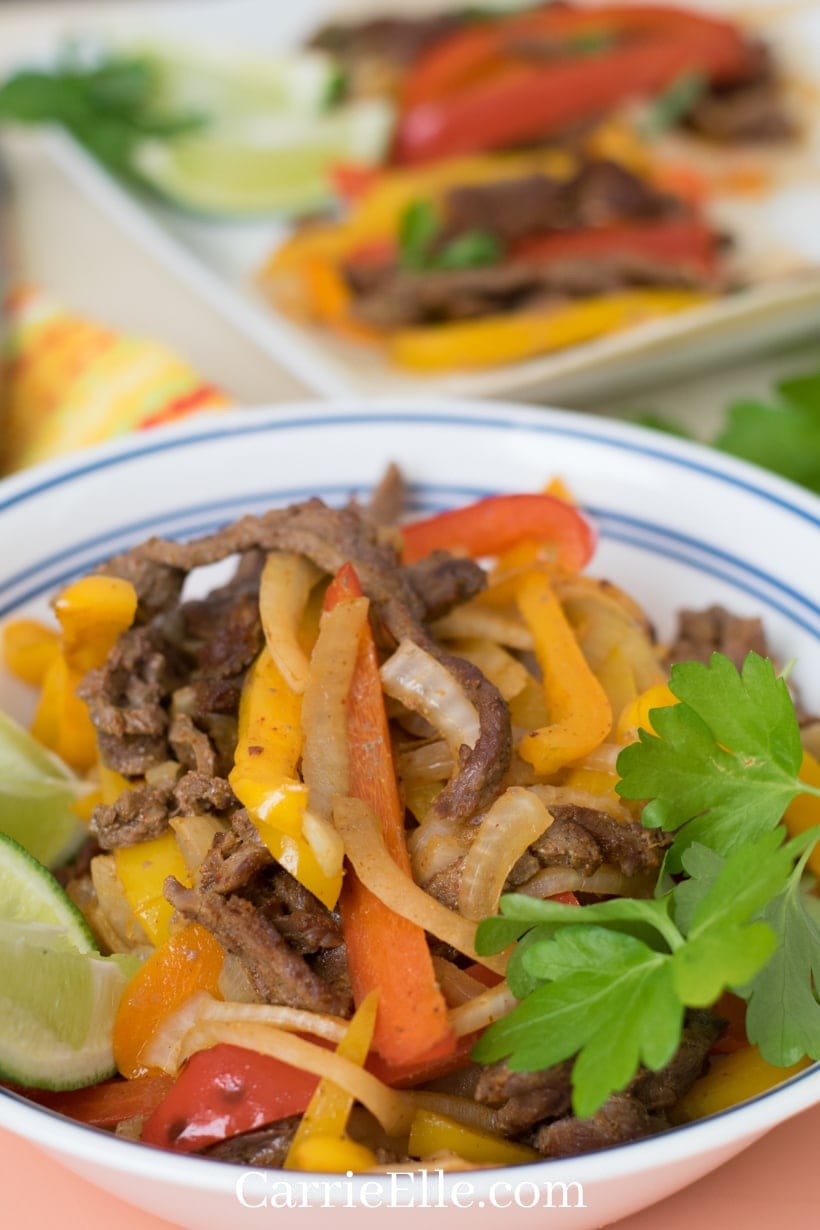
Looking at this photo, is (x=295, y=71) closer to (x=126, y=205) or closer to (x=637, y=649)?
(x=126, y=205)

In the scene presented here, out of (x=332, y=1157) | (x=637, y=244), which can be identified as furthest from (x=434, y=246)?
(x=332, y=1157)

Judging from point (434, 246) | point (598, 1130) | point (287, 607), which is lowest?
point (598, 1130)

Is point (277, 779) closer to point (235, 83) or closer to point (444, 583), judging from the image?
point (444, 583)

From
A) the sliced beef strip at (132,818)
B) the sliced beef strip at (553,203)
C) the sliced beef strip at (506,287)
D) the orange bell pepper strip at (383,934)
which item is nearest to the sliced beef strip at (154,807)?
the sliced beef strip at (132,818)

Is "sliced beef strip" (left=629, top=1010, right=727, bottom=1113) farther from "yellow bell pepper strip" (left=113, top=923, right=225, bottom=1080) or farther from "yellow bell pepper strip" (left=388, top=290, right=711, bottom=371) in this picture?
"yellow bell pepper strip" (left=388, top=290, right=711, bottom=371)

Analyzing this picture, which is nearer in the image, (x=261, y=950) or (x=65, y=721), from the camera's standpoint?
(x=261, y=950)

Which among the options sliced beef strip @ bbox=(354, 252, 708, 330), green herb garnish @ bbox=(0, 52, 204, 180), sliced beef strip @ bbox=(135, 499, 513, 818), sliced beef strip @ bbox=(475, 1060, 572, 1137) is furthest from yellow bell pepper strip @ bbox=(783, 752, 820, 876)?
green herb garnish @ bbox=(0, 52, 204, 180)
